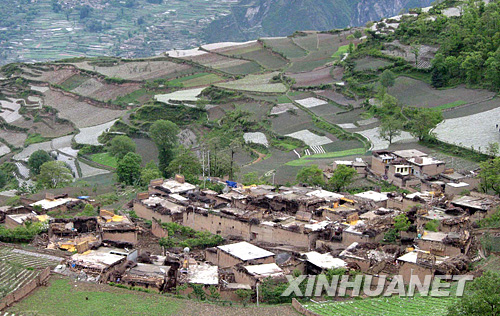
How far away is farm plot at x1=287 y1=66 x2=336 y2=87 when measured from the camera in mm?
65625

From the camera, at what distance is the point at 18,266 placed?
78.9 feet

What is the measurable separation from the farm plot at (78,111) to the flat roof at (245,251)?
136 ft

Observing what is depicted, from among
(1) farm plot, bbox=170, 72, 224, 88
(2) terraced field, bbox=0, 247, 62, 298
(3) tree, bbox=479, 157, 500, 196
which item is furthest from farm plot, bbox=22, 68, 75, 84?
(2) terraced field, bbox=0, 247, 62, 298

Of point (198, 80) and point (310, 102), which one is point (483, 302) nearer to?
point (310, 102)

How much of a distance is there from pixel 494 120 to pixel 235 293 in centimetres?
2917

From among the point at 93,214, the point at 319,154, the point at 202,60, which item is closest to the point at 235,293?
the point at 93,214

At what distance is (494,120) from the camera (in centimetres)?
4759

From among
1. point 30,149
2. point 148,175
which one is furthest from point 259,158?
point 30,149

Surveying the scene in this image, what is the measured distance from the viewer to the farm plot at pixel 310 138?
51.4 m

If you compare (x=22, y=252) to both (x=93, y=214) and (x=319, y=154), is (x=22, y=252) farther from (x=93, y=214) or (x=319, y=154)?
(x=319, y=154)

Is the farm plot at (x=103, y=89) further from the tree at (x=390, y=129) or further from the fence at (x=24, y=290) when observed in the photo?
the fence at (x=24, y=290)

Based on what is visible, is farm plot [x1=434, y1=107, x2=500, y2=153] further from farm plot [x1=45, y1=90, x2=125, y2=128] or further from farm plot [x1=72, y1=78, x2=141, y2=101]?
farm plot [x1=72, y1=78, x2=141, y2=101]

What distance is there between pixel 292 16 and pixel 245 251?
464ft

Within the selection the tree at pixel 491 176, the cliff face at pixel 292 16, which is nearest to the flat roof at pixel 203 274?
the tree at pixel 491 176
